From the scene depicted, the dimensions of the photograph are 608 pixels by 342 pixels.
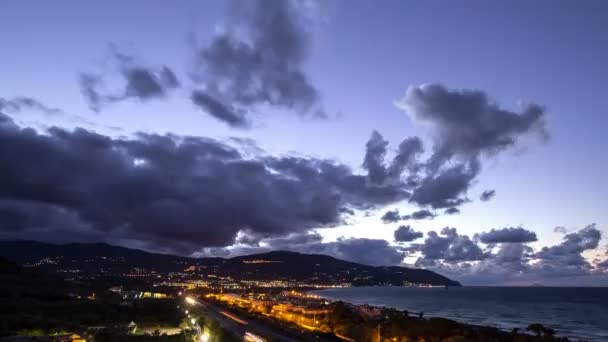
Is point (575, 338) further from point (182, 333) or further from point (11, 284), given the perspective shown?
point (11, 284)

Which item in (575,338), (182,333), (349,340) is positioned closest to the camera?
(182,333)

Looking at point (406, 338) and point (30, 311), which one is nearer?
point (406, 338)

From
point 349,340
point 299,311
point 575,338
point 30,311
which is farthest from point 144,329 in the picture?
point 575,338

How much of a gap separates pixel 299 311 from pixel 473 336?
4996 centimetres

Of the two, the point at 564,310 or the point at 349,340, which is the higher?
the point at 564,310

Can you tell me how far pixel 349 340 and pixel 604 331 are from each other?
5799 cm

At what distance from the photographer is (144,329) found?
5981 centimetres

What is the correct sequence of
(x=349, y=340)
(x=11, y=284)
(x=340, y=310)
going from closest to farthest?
(x=349, y=340) → (x=340, y=310) → (x=11, y=284)

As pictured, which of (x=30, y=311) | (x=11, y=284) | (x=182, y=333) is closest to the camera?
(x=182, y=333)

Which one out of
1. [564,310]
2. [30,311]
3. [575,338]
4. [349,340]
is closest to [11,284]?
[30,311]

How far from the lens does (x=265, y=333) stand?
204 ft

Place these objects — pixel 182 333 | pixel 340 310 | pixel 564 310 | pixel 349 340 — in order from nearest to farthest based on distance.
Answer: pixel 182 333 < pixel 349 340 < pixel 340 310 < pixel 564 310

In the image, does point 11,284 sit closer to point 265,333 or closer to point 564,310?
point 265,333

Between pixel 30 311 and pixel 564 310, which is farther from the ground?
pixel 564 310
